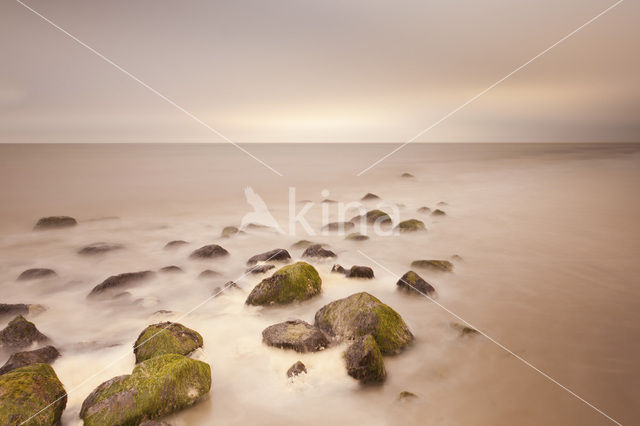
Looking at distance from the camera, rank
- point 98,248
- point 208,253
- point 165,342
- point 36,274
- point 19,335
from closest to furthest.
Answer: point 165,342 → point 19,335 → point 36,274 → point 208,253 → point 98,248

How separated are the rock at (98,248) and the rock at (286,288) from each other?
4.96 m

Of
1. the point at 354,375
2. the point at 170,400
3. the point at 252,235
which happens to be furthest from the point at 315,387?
the point at 252,235

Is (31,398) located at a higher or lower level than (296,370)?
higher

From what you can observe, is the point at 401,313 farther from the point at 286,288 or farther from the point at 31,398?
the point at 31,398

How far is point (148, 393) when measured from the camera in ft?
9.55

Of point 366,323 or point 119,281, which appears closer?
point 366,323

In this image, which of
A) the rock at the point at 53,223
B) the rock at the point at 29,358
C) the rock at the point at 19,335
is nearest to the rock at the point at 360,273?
the rock at the point at 29,358

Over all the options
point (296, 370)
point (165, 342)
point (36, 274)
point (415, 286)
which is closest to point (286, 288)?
point (296, 370)

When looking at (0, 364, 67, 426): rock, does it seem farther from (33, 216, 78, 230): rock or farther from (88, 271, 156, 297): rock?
(33, 216, 78, 230): rock

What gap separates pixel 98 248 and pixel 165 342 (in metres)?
5.70

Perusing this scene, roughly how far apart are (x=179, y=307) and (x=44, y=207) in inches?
495

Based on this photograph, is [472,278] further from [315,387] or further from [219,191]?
Answer: [219,191]

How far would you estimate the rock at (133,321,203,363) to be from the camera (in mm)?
3664

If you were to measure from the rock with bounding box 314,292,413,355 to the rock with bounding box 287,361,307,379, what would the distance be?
57cm
